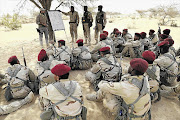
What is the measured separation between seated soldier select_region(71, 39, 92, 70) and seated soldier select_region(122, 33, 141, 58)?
6.04 ft

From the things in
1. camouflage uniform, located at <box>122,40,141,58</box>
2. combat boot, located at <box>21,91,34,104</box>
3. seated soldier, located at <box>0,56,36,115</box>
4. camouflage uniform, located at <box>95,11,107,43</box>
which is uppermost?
camouflage uniform, located at <box>95,11,107,43</box>

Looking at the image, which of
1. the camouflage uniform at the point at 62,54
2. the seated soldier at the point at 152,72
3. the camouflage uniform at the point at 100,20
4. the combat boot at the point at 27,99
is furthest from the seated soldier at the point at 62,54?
the camouflage uniform at the point at 100,20

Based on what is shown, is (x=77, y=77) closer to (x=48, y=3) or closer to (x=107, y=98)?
(x=107, y=98)

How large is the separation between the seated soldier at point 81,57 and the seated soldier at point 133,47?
72.4 inches

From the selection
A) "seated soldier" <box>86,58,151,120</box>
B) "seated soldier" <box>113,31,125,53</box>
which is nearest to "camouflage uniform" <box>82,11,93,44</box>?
"seated soldier" <box>113,31,125,53</box>

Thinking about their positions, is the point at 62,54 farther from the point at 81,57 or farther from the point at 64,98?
A: the point at 64,98

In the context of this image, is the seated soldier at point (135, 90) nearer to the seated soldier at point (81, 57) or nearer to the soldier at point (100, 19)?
the seated soldier at point (81, 57)

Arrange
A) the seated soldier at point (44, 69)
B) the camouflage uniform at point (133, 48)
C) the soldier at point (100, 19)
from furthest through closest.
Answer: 1. the soldier at point (100, 19)
2. the camouflage uniform at point (133, 48)
3. the seated soldier at point (44, 69)

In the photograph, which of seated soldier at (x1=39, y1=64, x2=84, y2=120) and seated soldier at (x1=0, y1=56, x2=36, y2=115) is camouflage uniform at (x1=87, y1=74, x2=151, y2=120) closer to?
seated soldier at (x1=39, y1=64, x2=84, y2=120)

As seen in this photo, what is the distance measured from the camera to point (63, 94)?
1895 mm

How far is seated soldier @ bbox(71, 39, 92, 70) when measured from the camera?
4496 mm

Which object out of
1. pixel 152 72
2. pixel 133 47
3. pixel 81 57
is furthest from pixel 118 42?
pixel 152 72

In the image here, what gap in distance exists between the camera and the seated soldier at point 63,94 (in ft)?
6.27

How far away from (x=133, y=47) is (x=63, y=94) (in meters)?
4.34
